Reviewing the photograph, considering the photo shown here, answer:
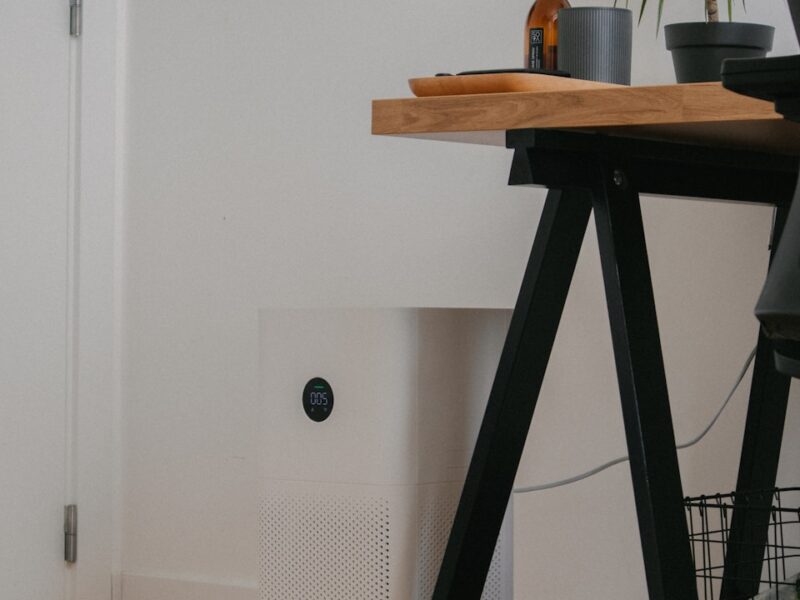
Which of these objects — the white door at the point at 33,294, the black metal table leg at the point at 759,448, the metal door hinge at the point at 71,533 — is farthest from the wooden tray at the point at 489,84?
the metal door hinge at the point at 71,533

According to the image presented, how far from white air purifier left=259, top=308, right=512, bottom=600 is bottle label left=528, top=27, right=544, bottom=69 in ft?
1.28

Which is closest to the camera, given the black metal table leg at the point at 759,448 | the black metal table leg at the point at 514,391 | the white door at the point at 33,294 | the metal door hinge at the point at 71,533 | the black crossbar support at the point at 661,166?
the black crossbar support at the point at 661,166

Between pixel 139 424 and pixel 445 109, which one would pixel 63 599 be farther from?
pixel 445 109

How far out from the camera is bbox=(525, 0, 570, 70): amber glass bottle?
158 cm

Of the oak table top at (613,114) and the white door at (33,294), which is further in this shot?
the white door at (33,294)

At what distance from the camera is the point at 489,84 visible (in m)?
1.27

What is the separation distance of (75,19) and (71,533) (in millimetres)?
1084

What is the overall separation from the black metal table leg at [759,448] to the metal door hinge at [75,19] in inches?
61.4

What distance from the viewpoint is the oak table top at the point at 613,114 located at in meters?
1.11

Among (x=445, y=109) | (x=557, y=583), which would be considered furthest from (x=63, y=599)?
(x=445, y=109)

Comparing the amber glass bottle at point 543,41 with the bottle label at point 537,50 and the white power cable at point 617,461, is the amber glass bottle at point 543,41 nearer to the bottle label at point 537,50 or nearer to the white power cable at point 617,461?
the bottle label at point 537,50

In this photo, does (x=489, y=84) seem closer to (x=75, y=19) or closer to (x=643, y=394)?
(x=643, y=394)

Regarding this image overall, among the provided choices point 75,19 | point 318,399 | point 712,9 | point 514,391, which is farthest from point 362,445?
point 75,19

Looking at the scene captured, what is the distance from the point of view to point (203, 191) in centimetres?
247
